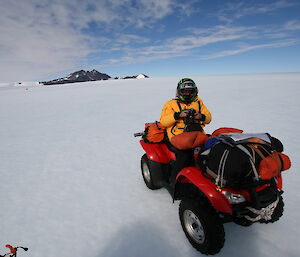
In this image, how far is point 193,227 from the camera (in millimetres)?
2215

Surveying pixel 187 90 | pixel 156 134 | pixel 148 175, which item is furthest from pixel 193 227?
pixel 187 90

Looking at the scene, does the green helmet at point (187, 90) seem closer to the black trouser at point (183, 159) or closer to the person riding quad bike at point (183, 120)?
the person riding quad bike at point (183, 120)

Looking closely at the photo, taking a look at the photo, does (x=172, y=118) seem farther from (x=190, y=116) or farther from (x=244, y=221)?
(x=244, y=221)

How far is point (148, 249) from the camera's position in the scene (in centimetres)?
230

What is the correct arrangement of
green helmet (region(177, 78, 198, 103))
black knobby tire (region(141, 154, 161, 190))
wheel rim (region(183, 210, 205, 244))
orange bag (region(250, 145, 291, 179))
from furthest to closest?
black knobby tire (region(141, 154, 161, 190)) → green helmet (region(177, 78, 198, 103)) → wheel rim (region(183, 210, 205, 244)) → orange bag (region(250, 145, 291, 179))

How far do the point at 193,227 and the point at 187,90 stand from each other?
1816 millimetres

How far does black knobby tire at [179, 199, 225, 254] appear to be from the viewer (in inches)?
73.0

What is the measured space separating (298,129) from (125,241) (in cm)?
622

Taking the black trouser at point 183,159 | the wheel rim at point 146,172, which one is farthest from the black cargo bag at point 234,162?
the wheel rim at point 146,172

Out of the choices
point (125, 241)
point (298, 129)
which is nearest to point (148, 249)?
point (125, 241)

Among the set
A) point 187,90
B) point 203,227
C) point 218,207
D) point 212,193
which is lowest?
point 203,227

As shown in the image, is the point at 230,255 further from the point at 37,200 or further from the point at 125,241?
the point at 37,200

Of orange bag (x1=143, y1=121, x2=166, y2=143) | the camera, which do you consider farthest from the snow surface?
the camera

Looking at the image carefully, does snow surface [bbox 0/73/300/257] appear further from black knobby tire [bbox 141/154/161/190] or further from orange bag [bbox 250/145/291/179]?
orange bag [bbox 250/145/291/179]
